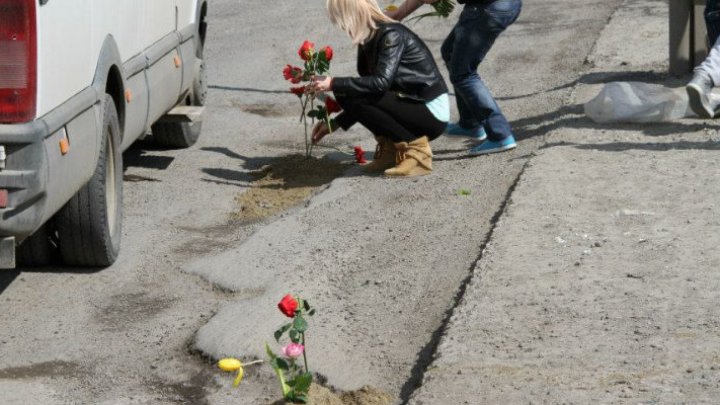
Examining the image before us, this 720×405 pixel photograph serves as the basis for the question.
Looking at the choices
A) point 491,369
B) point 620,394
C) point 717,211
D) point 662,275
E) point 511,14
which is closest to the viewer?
point 620,394

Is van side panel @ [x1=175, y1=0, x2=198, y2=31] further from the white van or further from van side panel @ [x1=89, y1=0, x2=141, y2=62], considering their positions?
van side panel @ [x1=89, y1=0, x2=141, y2=62]

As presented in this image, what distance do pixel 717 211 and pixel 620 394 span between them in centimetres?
240

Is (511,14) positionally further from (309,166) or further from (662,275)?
(662,275)

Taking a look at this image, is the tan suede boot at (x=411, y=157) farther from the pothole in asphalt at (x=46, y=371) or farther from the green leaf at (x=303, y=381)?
the green leaf at (x=303, y=381)

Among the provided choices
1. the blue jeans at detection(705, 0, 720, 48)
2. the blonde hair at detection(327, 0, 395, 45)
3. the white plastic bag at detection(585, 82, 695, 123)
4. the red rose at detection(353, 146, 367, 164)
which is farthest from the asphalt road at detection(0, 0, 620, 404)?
the blue jeans at detection(705, 0, 720, 48)

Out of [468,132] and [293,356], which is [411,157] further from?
[293,356]

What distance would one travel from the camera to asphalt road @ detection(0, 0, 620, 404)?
17.2 feet

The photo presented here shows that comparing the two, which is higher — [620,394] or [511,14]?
[511,14]

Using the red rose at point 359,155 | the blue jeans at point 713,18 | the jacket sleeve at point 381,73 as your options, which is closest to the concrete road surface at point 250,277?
the red rose at point 359,155

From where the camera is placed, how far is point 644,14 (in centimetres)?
1413

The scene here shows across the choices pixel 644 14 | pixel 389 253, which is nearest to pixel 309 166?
Answer: pixel 389 253

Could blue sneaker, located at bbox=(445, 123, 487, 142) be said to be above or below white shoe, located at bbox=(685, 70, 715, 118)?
below

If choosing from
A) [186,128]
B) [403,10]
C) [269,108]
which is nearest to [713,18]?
[403,10]

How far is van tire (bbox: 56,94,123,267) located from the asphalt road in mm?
116
